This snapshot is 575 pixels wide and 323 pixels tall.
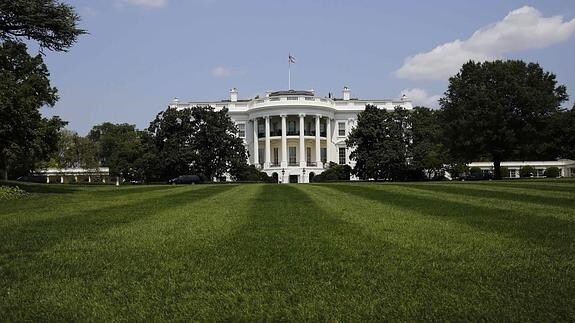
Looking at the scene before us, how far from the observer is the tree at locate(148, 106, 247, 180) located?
6750 cm

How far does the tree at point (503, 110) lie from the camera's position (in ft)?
182

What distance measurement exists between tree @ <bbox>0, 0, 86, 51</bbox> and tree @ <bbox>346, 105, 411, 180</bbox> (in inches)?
1656

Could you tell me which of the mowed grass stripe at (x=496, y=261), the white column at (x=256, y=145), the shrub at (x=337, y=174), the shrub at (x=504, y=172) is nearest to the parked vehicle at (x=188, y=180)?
the shrub at (x=337, y=174)

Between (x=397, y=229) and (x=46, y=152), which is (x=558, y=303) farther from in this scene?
(x=46, y=152)

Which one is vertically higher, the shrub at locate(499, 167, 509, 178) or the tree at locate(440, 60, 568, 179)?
the tree at locate(440, 60, 568, 179)

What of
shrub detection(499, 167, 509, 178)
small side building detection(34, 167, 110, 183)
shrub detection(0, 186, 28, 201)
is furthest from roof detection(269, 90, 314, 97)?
shrub detection(0, 186, 28, 201)

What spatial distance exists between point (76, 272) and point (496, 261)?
5673 millimetres

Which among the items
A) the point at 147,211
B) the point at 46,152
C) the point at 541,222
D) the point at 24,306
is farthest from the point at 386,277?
the point at 46,152

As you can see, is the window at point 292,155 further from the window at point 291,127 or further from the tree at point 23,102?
the tree at point 23,102

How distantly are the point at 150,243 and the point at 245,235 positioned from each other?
6.01ft

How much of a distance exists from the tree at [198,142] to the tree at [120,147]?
615 centimetres

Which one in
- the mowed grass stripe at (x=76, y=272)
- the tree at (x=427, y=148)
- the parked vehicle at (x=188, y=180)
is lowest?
the mowed grass stripe at (x=76, y=272)

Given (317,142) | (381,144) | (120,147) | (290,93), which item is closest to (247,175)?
(381,144)

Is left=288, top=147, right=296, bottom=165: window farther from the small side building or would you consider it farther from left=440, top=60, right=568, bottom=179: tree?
left=440, top=60, right=568, bottom=179: tree
